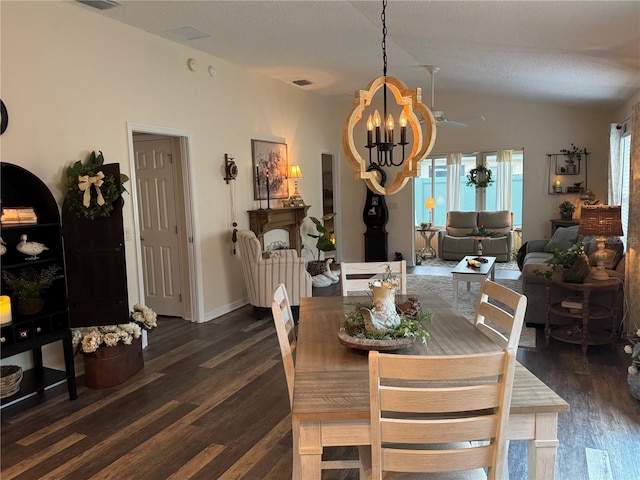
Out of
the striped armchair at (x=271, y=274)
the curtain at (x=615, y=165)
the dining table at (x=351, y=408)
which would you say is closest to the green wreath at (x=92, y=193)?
the striped armchair at (x=271, y=274)

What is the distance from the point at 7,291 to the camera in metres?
3.10

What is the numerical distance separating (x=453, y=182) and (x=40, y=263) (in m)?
7.99

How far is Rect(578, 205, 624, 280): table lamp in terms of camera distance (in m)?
3.96

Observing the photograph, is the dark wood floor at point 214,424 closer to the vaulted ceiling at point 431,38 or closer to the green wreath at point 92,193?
the green wreath at point 92,193

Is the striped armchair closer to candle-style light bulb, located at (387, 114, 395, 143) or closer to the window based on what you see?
candle-style light bulb, located at (387, 114, 395, 143)

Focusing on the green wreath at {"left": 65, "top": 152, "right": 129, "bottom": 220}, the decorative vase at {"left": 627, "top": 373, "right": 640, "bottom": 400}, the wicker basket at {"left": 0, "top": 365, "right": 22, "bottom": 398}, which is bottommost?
the decorative vase at {"left": 627, "top": 373, "right": 640, "bottom": 400}

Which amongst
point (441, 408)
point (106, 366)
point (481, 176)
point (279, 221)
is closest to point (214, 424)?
point (106, 366)

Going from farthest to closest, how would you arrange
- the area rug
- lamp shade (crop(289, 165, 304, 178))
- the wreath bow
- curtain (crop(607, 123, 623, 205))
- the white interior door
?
lamp shade (crop(289, 165, 304, 178)), curtain (crop(607, 123, 623, 205)), the area rug, the white interior door, the wreath bow

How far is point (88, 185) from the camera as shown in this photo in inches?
132

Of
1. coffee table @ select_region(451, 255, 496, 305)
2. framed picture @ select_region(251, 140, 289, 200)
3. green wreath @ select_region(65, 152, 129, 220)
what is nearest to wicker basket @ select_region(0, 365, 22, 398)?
green wreath @ select_region(65, 152, 129, 220)

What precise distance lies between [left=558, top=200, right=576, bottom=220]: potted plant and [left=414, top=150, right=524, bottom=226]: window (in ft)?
5.33

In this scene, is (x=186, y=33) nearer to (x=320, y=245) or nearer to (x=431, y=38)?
(x=431, y=38)

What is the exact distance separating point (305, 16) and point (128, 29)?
159cm

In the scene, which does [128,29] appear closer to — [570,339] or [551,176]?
[570,339]
